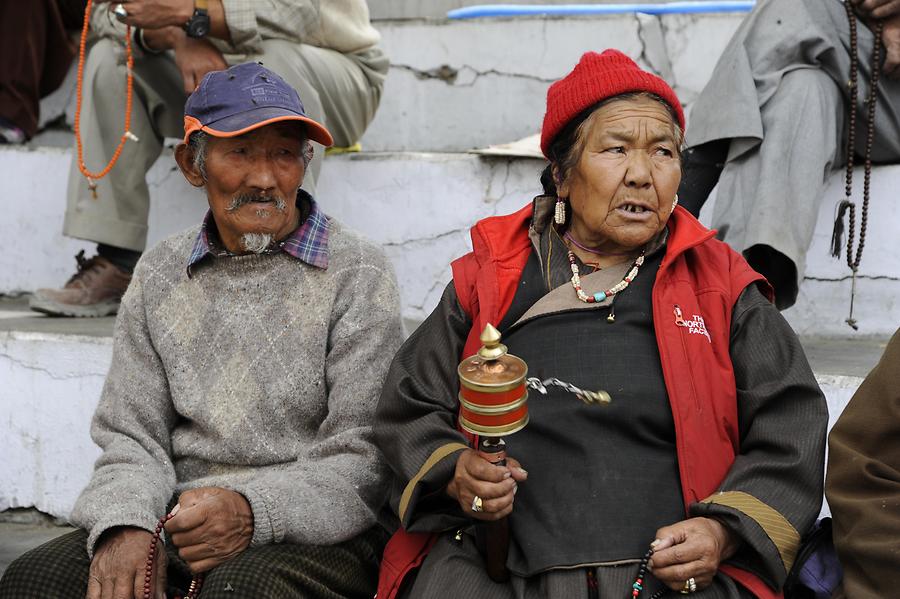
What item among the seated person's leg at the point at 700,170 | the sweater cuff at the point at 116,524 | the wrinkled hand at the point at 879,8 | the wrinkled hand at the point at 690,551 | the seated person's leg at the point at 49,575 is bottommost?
the seated person's leg at the point at 49,575

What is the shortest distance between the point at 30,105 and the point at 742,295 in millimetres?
3696

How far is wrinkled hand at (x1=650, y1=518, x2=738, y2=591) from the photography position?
2062mm

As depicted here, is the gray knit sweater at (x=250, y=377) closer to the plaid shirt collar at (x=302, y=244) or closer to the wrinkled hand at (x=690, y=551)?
the plaid shirt collar at (x=302, y=244)

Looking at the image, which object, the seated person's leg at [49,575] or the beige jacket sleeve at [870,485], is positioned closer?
the beige jacket sleeve at [870,485]

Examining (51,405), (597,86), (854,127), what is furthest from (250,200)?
(854,127)

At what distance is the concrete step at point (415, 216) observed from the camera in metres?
3.72

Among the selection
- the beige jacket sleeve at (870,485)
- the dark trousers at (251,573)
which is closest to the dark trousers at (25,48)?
the dark trousers at (251,573)

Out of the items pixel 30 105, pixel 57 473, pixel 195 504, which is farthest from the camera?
pixel 30 105

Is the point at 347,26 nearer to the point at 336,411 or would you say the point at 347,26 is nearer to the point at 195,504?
the point at 336,411

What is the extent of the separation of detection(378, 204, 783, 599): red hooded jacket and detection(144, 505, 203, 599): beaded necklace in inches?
15.7

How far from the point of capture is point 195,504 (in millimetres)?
2328

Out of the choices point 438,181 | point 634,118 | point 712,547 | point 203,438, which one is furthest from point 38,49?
point 712,547

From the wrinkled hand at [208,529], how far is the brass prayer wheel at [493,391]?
67 cm

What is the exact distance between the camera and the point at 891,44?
3461 mm
